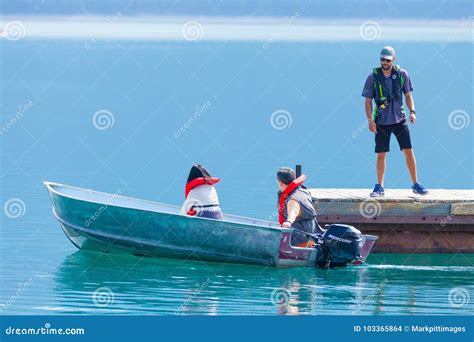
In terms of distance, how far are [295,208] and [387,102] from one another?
6.77ft

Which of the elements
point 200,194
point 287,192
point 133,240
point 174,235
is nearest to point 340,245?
point 287,192

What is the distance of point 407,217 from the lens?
18531mm

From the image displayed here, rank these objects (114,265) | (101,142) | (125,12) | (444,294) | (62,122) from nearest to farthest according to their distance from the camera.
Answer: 1. (444,294)
2. (114,265)
3. (101,142)
4. (62,122)
5. (125,12)

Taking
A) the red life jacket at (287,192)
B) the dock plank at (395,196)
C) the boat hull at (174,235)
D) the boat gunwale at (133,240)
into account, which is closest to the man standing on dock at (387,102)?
the dock plank at (395,196)

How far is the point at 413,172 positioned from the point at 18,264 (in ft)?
17.1

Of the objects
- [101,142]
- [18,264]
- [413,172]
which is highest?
[101,142]

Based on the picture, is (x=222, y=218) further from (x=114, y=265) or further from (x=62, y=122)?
(x=62, y=122)

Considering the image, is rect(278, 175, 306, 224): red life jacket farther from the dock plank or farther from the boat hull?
the dock plank

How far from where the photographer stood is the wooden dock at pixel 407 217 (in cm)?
1834
